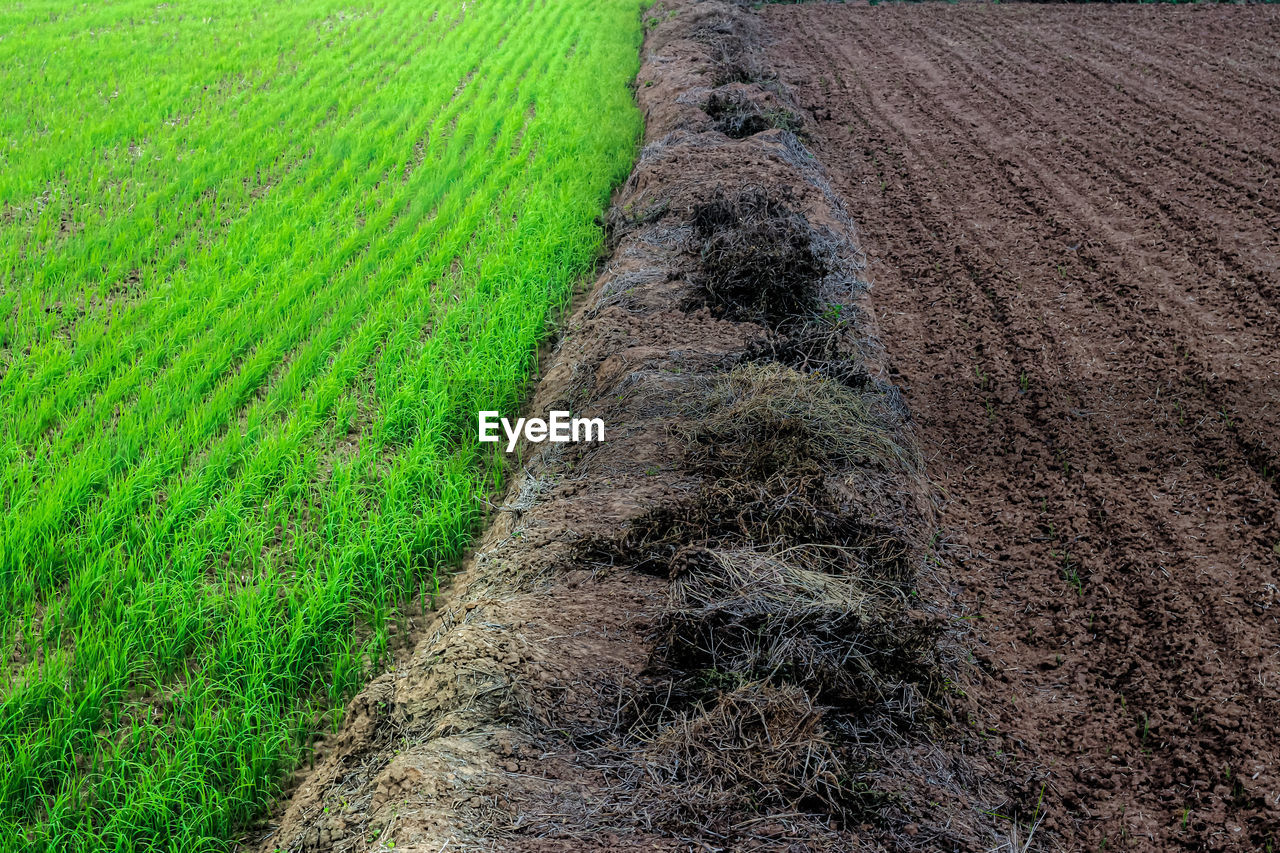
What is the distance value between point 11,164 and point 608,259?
233 inches

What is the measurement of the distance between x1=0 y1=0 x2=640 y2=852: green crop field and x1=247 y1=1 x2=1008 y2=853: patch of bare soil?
0.38 metres

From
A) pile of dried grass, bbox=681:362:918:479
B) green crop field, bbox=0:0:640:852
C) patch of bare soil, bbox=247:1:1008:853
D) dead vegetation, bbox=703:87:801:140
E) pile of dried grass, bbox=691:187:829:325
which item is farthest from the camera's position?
dead vegetation, bbox=703:87:801:140

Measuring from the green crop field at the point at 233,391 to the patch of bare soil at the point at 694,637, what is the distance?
38 centimetres

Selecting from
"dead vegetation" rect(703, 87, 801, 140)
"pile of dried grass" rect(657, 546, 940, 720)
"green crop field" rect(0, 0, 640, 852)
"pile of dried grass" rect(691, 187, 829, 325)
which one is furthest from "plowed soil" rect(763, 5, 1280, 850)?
"green crop field" rect(0, 0, 640, 852)

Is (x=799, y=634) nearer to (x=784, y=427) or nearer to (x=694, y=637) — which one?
(x=694, y=637)

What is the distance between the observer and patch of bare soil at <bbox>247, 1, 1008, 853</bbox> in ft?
7.65

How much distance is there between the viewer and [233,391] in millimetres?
4555

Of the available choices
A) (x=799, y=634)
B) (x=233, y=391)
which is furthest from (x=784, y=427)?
(x=233, y=391)

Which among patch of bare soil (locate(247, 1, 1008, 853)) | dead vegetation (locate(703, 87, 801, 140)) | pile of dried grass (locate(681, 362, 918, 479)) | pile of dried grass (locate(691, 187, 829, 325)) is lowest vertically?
patch of bare soil (locate(247, 1, 1008, 853))

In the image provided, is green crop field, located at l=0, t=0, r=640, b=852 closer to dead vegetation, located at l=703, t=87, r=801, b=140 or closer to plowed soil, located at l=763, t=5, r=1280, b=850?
dead vegetation, located at l=703, t=87, r=801, b=140

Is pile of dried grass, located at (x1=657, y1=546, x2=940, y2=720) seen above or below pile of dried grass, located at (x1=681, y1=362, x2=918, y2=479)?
below

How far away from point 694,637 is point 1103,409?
2958mm

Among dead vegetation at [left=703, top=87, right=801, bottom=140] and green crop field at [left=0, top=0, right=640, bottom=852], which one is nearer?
green crop field at [left=0, top=0, right=640, bottom=852]

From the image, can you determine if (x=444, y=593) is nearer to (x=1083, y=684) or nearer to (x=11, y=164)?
(x=1083, y=684)
